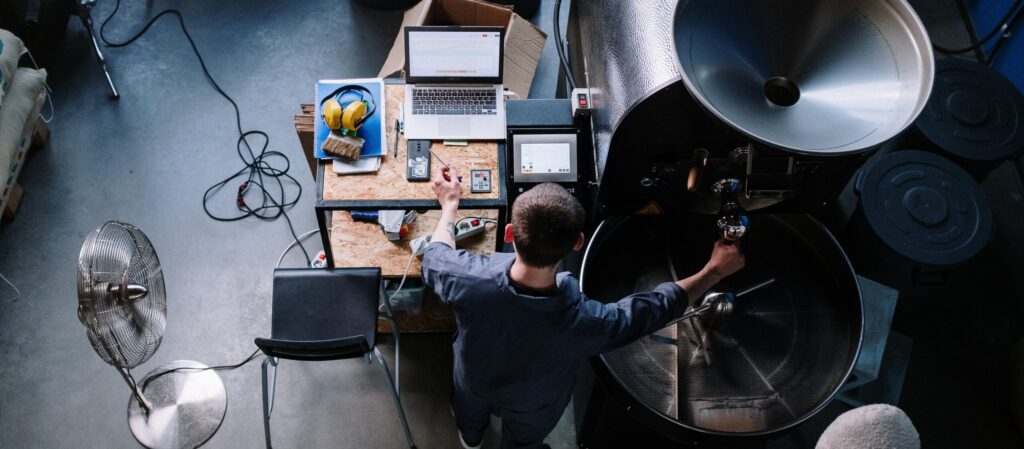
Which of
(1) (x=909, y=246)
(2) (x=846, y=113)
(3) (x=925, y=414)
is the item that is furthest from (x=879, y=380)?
(2) (x=846, y=113)

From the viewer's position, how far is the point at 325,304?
101 inches

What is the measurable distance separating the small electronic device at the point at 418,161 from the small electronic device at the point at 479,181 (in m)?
0.15

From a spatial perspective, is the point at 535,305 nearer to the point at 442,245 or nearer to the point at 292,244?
the point at 442,245

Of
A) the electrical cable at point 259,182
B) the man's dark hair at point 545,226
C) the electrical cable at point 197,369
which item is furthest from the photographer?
the electrical cable at point 259,182

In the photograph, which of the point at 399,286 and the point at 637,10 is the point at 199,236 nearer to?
the point at 399,286

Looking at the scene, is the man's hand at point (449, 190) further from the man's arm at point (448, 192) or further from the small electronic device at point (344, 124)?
the small electronic device at point (344, 124)

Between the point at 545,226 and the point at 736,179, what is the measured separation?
0.56 meters

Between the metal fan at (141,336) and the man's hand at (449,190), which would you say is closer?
the metal fan at (141,336)

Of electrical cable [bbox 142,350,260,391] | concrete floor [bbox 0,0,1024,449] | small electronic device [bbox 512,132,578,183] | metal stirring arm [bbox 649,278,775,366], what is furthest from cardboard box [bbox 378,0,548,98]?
metal stirring arm [bbox 649,278,775,366]

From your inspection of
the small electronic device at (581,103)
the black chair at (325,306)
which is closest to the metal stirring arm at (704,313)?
the small electronic device at (581,103)

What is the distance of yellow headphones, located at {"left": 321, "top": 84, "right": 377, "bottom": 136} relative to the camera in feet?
7.99

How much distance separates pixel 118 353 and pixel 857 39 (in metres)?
2.22

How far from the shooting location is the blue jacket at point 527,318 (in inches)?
74.2

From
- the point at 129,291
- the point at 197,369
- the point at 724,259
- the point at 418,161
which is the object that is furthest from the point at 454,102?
the point at 197,369
